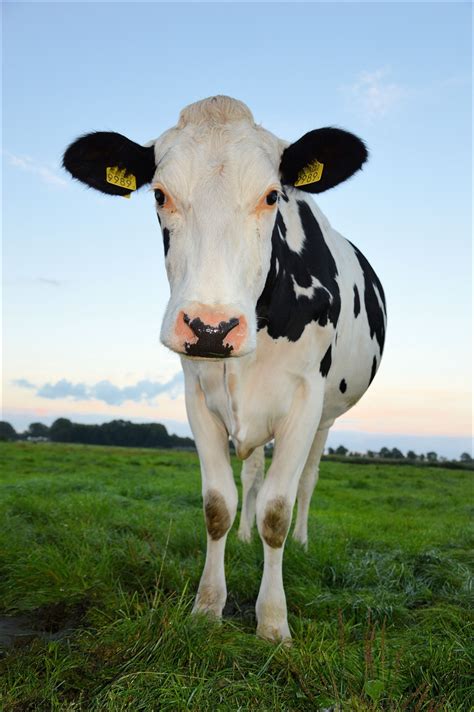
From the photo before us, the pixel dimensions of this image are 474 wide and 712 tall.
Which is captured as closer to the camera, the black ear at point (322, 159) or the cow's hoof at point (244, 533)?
the black ear at point (322, 159)

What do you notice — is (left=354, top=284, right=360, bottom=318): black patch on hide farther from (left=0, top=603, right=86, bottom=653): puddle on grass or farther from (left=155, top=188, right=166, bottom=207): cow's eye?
(left=0, top=603, right=86, bottom=653): puddle on grass

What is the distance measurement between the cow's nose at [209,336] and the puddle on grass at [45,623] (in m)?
1.76

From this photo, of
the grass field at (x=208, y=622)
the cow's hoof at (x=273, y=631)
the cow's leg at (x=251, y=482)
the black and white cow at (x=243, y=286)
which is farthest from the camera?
the cow's leg at (x=251, y=482)

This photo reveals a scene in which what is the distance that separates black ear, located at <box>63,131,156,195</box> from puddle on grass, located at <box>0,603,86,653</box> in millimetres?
2731

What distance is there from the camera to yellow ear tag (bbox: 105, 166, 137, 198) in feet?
14.8

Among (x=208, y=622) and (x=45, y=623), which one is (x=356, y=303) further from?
(x=45, y=623)

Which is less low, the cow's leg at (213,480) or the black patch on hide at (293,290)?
the black patch on hide at (293,290)

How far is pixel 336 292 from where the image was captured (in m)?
5.17

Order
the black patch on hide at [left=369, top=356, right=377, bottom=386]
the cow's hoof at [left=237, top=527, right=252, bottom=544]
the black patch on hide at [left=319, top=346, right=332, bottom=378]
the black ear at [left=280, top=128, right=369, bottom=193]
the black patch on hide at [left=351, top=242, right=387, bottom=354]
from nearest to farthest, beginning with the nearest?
the black ear at [left=280, top=128, right=369, bottom=193] < the black patch on hide at [left=319, top=346, right=332, bottom=378] < the cow's hoof at [left=237, top=527, right=252, bottom=544] < the black patch on hide at [left=351, top=242, right=387, bottom=354] < the black patch on hide at [left=369, top=356, right=377, bottom=386]

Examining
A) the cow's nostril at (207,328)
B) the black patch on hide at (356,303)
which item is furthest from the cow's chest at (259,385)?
the black patch on hide at (356,303)

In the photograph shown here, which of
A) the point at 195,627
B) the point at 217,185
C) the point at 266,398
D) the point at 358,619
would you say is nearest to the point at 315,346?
the point at 266,398

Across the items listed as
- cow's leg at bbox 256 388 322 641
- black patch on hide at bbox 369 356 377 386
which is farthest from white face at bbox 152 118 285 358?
black patch on hide at bbox 369 356 377 386

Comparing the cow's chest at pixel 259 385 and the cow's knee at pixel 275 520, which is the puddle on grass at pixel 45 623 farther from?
the cow's chest at pixel 259 385

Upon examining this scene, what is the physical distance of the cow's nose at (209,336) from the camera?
3227 mm
